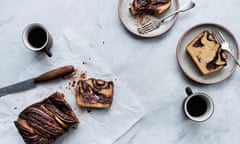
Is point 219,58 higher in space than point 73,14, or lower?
lower

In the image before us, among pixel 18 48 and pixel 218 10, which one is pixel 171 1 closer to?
pixel 218 10

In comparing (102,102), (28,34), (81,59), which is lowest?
(102,102)

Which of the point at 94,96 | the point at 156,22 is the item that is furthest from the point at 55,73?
the point at 156,22

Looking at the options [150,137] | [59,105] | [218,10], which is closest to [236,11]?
[218,10]

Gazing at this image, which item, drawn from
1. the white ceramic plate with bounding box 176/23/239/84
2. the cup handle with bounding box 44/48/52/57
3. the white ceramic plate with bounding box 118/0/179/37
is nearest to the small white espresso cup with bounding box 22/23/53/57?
the cup handle with bounding box 44/48/52/57

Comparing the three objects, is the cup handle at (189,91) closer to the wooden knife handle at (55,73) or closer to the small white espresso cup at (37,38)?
the wooden knife handle at (55,73)

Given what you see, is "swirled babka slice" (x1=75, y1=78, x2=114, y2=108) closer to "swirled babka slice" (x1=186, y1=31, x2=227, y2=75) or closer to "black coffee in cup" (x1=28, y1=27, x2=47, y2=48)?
"black coffee in cup" (x1=28, y1=27, x2=47, y2=48)

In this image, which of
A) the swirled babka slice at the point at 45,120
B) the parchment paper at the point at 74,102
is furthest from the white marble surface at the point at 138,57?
the swirled babka slice at the point at 45,120
